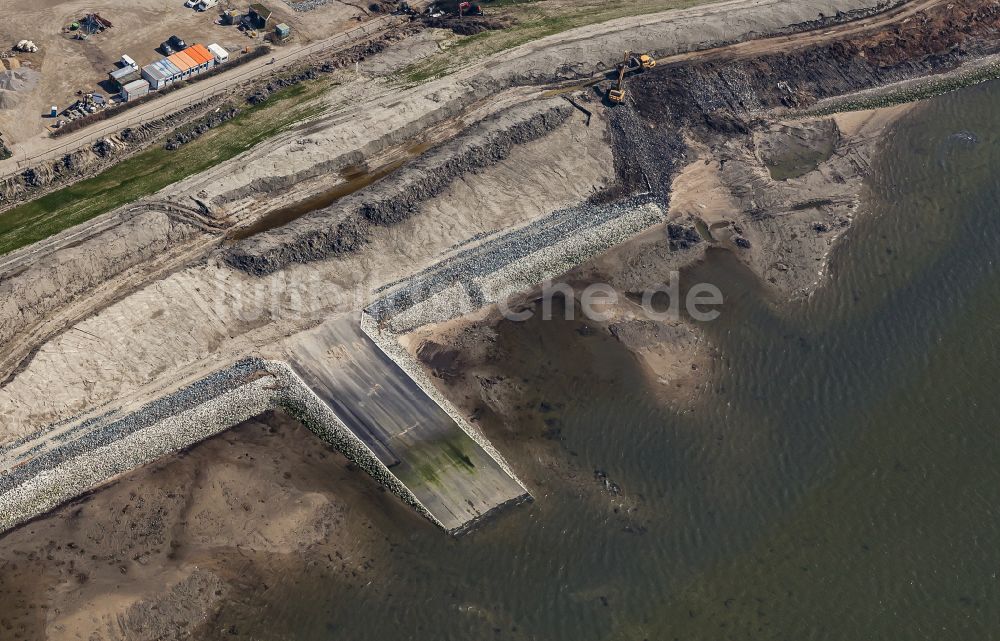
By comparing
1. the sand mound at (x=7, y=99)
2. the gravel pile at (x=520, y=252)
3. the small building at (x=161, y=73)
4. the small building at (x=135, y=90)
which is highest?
the small building at (x=161, y=73)

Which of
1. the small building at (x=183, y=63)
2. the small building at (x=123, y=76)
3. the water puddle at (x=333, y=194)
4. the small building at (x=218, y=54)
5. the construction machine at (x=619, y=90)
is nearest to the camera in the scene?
the water puddle at (x=333, y=194)

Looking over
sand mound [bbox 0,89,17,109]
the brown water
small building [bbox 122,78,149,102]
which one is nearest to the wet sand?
the brown water

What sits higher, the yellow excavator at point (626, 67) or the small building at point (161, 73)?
the yellow excavator at point (626, 67)

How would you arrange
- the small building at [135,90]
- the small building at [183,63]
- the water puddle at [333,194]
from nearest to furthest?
the water puddle at [333,194]
the small building at [135,90]
the small building at [183,63]

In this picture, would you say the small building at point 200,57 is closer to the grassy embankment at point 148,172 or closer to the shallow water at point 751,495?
the grassy embankment at point 148,172

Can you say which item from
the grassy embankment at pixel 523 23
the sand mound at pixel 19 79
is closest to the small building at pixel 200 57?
the sand mound at pixel 19 79

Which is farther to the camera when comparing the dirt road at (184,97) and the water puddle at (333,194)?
the dirt road at (184,97)

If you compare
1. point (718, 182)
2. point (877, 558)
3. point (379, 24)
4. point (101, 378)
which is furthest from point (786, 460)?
point (379, 24)

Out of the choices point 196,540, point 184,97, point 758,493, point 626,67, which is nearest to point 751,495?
point 758,493
